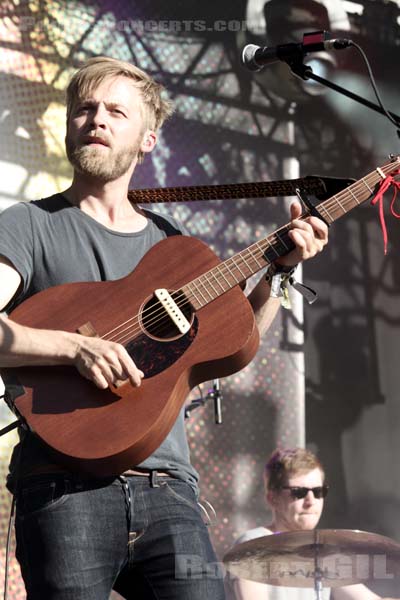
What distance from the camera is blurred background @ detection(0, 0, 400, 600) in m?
5.11

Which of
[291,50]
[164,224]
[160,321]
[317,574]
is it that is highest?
[291,50]

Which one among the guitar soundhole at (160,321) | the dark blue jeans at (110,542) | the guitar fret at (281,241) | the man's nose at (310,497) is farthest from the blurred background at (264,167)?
the dark blue jeans at (110,542)

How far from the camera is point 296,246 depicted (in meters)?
2.41

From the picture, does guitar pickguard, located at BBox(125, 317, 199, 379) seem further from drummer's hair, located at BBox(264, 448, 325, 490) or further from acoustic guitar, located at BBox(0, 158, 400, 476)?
drummer's hair, located at BBox(264, 448, 325, 490)

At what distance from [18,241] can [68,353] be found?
0.36 m

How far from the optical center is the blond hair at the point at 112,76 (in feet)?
8.45

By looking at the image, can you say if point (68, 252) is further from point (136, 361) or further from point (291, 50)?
point (291, 50)

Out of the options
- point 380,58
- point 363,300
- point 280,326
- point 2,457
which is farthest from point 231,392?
point 380,58

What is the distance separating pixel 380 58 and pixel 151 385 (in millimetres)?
3994

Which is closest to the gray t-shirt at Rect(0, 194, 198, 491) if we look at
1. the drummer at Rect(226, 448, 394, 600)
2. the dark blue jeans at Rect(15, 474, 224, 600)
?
the dark blue jeans at Rect(15, 474, 224, 600)

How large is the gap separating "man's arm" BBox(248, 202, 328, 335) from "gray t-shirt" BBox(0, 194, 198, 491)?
375 millimetres

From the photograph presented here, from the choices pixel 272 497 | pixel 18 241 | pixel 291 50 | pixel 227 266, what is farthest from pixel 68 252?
pixel 272 497

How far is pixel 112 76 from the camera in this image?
2.61 m

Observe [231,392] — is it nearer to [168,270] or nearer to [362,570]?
[362,570]
